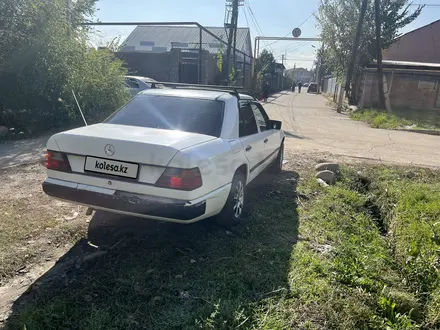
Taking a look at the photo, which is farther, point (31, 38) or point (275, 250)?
point (31, 38)

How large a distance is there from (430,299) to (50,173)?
3.62 meters

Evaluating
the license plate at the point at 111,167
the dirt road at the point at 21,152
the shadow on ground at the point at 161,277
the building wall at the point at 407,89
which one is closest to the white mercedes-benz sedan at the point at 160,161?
the license plate at the point at 111,167

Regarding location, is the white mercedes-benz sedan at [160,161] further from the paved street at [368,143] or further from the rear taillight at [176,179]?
the paved street at [368,143]

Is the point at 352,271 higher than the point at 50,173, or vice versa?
the point at 50,173

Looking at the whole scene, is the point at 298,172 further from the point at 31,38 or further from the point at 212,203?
the point at 31,38

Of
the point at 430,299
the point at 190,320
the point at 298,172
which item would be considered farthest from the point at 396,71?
the point at 190,320

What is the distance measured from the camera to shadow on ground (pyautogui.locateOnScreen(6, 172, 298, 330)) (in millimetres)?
2475

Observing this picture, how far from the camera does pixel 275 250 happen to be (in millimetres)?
3525

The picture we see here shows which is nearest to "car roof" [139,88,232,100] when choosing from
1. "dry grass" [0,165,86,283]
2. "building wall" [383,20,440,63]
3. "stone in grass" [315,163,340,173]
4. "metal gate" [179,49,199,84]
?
"dry grass" [0,165,86,283]

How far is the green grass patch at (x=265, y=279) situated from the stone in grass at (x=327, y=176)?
1.58 m

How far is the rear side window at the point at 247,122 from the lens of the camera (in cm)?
430

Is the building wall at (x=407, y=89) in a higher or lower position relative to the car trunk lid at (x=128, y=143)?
higher

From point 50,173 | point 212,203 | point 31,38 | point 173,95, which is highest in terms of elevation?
point 31,38

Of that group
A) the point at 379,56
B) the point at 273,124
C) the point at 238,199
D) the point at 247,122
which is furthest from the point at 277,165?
the point at 379,56
